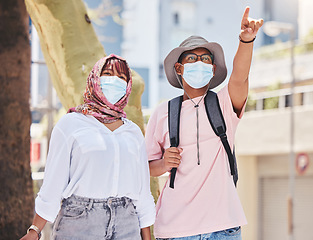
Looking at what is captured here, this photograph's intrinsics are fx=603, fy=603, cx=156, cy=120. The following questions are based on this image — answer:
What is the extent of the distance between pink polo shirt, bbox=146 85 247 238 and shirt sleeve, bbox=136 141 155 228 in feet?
0.51

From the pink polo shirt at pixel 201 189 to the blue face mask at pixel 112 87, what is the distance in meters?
0.46

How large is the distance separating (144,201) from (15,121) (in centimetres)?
273

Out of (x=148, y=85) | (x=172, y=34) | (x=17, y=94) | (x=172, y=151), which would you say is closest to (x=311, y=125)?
(x=17, y=94)

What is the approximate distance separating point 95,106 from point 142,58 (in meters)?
31.9

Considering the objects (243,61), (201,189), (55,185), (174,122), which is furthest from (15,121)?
(243,61)

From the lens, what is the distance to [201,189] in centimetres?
337

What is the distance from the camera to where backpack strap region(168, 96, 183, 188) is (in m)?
3.45

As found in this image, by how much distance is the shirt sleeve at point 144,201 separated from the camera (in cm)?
327

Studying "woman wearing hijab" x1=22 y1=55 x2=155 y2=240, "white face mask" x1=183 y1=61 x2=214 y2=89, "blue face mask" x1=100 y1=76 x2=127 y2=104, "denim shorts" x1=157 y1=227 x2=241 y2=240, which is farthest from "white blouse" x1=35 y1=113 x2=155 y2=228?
"white face mask" x1=183 y1=61 x2=214 y2=89

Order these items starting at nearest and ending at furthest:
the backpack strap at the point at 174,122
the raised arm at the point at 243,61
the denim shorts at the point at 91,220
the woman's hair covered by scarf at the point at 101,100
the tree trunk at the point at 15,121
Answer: the denim shorts at the point at 91,220 < the woman's hair covered by scarf at the point at 101,100 < the raised arm at the point at 243,61 < the backpack strap at the point at 174,122 < the tree trunk at the point at 15,121

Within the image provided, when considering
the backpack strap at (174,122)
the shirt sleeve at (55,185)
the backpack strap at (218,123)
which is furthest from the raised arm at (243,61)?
the shirt sleeve at (55,185)

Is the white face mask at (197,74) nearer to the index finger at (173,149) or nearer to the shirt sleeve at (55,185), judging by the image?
the index finger at (173,149)

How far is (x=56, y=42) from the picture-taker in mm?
5340

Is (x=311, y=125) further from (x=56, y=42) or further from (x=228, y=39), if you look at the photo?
(x=228, y=39)
